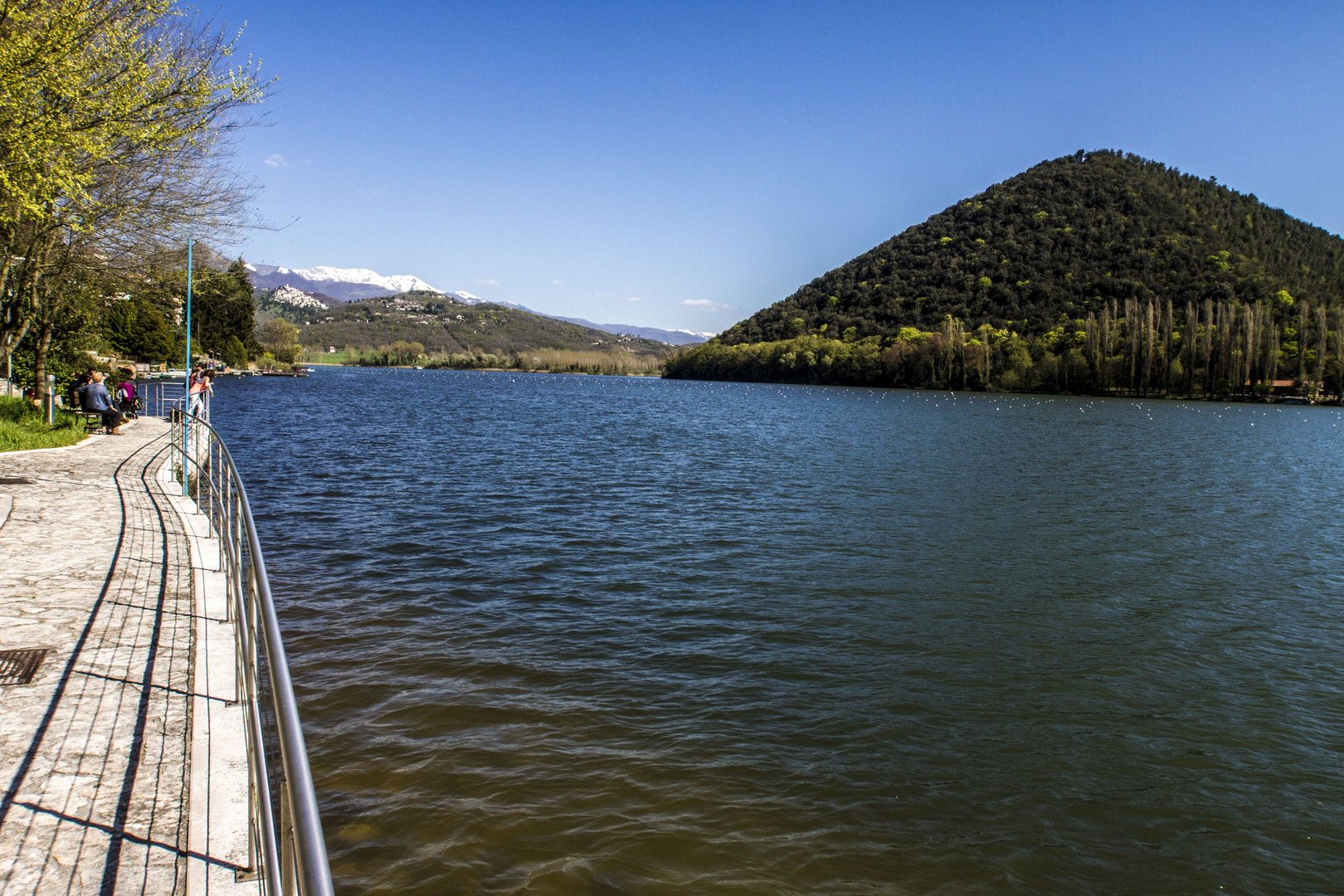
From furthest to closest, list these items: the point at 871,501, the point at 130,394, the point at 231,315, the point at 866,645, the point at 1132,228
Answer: the point at 1132,228 → the point at 231,315 → the point at 130,394 → the point at 871,501 → the point at 866,645

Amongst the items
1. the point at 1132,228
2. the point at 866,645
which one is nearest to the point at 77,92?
the point at 866,645

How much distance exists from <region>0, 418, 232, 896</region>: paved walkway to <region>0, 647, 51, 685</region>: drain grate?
0.06 metres

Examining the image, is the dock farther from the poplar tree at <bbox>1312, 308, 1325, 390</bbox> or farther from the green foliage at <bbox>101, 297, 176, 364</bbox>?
the poplar tree at <bbox>1312, 308, 1325, 390</bbox>

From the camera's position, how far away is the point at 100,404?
17.9 metres

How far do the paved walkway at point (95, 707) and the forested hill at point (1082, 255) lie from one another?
4318 inches

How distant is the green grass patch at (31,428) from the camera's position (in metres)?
13.7

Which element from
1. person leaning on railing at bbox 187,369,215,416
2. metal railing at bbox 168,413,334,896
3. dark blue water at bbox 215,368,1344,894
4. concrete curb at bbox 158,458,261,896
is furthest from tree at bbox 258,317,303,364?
metal railing at bbox 168,413,334,896

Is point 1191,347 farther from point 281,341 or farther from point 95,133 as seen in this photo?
point 281,341

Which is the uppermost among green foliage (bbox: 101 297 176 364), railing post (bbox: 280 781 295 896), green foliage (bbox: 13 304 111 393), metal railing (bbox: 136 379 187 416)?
green foliage (bbox: 101 297 176 364)

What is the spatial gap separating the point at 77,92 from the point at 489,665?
8.98 metres

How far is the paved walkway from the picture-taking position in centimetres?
296

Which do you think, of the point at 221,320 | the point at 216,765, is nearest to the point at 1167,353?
the point at 216,765

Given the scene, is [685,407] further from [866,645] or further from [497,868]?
[497,868]

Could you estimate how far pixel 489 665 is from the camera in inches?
283
